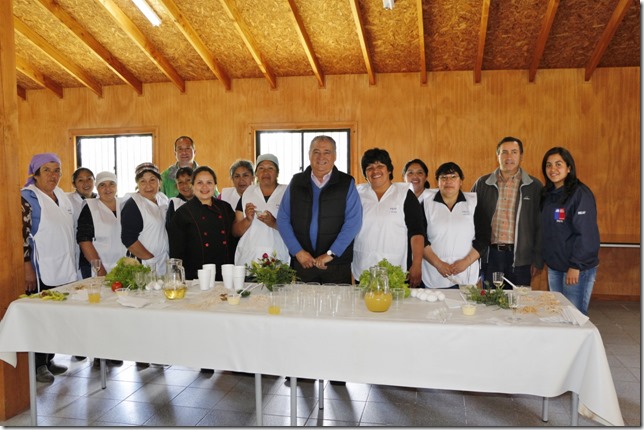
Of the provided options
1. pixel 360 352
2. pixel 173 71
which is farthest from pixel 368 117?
pixel 360 352

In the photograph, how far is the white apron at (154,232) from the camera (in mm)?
3521

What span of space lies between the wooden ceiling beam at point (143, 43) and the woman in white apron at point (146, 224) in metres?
2.85

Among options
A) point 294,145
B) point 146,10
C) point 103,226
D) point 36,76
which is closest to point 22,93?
point 36,76

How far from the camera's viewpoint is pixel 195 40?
6.05 m

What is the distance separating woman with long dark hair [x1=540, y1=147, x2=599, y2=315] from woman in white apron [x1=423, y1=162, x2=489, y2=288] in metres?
0.54

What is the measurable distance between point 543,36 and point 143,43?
5.01m

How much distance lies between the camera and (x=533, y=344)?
6.50 ft

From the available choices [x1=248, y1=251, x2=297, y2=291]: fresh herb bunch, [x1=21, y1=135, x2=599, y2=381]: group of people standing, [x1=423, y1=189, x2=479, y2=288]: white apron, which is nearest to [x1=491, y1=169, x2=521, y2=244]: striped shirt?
[x1=21, y1=135, x2=599, y2=381]: group of people standing

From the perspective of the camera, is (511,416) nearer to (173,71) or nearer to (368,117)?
(368,117)

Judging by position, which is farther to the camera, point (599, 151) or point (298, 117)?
point (298, 117)

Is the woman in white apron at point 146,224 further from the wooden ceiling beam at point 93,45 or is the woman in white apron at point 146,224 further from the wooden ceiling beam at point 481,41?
the wooden ceiling beam at point 481,41

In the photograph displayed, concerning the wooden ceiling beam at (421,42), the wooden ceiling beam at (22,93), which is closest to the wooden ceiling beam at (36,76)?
the wooden ceiling beam at (22,93)

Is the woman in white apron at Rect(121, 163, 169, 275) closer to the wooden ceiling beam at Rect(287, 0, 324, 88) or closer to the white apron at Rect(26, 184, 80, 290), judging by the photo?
the white apron at Rect(26, 184, 80, 290)

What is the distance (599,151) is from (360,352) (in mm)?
5911
